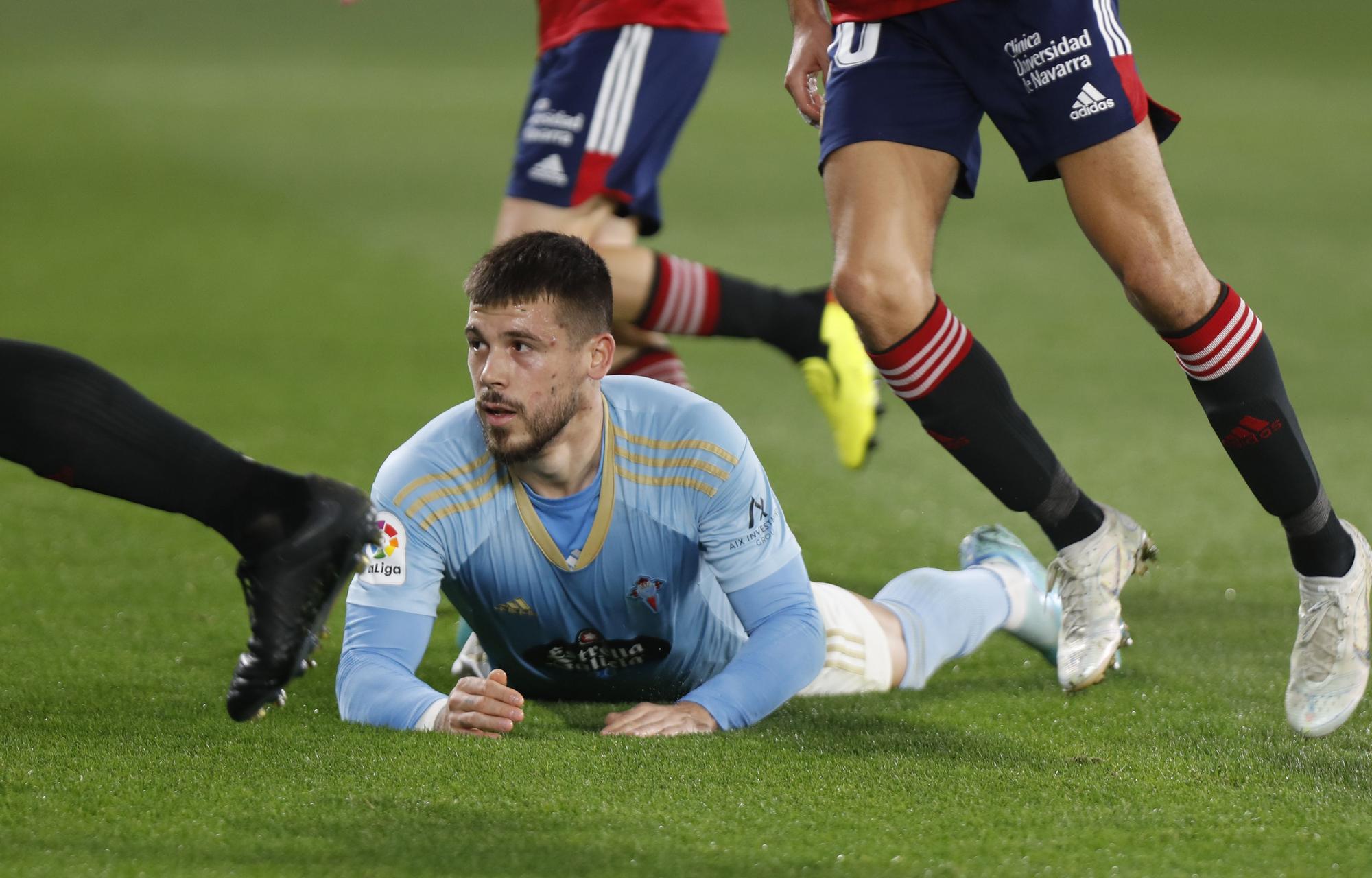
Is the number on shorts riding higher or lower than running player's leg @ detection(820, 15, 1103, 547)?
higher

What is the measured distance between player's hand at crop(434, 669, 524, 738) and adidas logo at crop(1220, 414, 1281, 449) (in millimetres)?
1375

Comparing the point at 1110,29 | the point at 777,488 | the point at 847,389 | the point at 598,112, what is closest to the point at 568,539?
the point at 1110,29

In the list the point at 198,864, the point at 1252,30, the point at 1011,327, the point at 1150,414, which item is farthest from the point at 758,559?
the point at 1252,30

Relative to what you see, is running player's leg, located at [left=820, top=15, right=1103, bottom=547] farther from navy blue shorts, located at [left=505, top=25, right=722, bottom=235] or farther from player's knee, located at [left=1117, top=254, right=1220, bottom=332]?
navy blue shorts, located at [left=505, top=25, right=722, bottom=235]

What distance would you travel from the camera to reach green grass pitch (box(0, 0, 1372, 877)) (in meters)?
2.59

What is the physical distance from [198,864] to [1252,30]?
26.7 meters

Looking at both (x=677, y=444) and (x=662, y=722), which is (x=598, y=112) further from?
(x=662, y=722)

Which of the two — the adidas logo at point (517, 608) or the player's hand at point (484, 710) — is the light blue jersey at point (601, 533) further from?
the player's hand at point (484, 710)

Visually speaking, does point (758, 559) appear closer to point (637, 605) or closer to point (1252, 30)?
point (637, 605)

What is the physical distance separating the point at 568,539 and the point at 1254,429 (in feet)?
4.23

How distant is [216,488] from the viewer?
98.5 inches

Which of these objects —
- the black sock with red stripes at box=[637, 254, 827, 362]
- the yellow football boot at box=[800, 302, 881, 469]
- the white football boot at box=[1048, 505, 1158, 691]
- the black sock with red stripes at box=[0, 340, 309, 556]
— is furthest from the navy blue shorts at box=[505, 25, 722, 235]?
the black sock with red stripes at box=[0, 340, 309, 556]

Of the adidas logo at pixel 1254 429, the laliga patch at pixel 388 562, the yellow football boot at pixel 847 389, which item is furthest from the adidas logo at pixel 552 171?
the adidas logo at pixel 1254 429

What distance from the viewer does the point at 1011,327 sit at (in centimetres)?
1024
